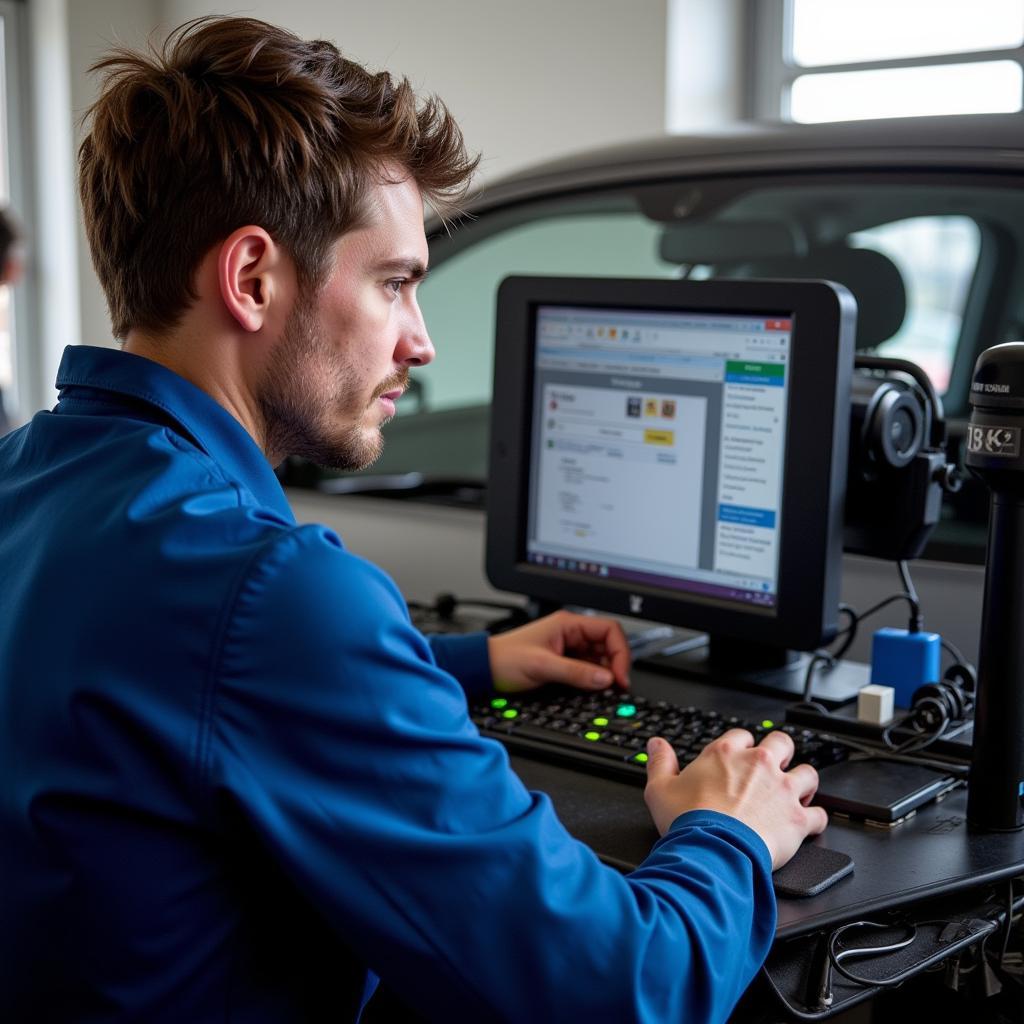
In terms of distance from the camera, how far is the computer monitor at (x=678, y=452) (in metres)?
1.39

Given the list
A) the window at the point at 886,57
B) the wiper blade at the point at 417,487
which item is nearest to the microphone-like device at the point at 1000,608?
the wiper blade at the point at 417,487

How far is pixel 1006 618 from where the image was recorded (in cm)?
114

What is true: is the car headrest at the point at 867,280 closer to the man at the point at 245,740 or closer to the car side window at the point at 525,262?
the car side window at the point at 525,262

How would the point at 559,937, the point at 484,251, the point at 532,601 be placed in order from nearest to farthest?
the point at 559,937 < the point at 532,601 < the point at 484,251

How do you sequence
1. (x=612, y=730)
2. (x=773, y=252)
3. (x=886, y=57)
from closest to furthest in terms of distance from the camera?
(x=612, y=730), (x=773, y=252), (x=886, y=57)

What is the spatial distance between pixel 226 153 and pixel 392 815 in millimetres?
502

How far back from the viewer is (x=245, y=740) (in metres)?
0.82

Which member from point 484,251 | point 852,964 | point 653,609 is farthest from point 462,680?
point 484,251

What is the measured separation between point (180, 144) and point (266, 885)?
54cm

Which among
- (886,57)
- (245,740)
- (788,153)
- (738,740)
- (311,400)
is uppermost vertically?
(886,57)

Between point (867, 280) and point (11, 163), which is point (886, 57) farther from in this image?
point (11, 163)

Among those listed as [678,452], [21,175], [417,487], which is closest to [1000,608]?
[678,452]

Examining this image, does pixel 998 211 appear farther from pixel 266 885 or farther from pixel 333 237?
pixel 266 885

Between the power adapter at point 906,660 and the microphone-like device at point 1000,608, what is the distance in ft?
0.93
